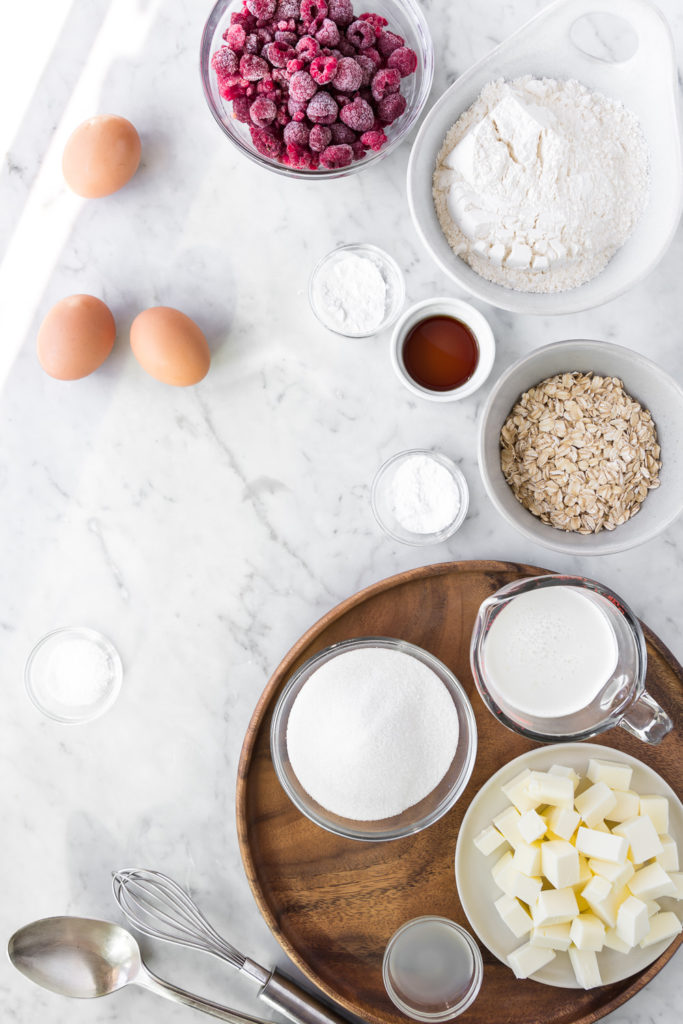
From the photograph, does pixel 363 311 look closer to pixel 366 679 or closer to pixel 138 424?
pixel 138 424

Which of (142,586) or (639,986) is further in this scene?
(142,586)

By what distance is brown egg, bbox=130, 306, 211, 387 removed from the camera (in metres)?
1.06

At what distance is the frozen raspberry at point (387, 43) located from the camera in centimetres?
102

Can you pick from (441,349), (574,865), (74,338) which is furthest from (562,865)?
(74,338)

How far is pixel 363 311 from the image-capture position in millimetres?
1113

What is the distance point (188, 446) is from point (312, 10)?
0.61m

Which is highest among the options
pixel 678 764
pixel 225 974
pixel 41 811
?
pixel 678 764

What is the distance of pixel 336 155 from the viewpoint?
100cm

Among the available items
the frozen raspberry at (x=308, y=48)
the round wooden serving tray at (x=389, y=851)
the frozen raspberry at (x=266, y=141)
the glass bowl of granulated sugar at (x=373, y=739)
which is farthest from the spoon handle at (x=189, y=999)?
the frozen raspberry at (x=308, y=48)

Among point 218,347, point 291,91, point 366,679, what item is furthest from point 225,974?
point 291,91

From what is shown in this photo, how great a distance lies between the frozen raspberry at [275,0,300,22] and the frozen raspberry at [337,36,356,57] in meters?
0.07

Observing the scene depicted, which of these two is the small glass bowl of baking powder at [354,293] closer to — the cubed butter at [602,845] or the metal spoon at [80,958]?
the cubed butter at [602,845]

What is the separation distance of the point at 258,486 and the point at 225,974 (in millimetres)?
762

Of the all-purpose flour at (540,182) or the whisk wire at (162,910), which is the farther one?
the whisk wire at (162,910)
